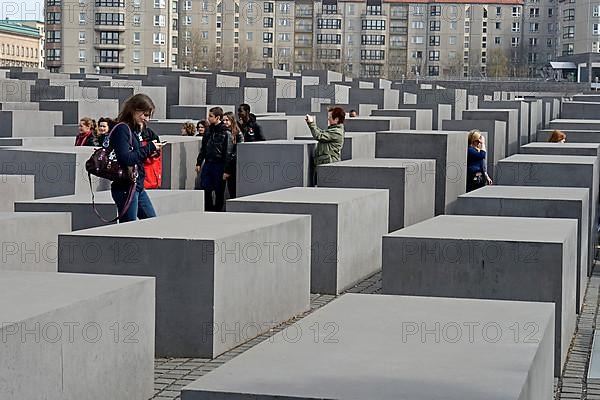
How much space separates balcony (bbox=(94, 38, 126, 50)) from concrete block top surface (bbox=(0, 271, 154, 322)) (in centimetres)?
11659

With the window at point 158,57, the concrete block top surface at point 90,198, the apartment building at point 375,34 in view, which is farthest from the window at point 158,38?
the concrete block top surface at point 90,198

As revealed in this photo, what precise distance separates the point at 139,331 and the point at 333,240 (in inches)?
171

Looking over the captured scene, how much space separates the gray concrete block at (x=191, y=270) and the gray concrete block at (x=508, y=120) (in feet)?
53.0

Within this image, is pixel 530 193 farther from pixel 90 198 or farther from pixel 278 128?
pixel 278 128

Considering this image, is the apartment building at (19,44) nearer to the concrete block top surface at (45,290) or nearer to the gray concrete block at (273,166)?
the gray concrete block at (273,166)

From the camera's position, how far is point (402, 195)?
1462 centimetres

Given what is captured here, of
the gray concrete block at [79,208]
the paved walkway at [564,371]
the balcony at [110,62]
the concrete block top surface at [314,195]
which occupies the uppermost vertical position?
the balcony at [110,62]

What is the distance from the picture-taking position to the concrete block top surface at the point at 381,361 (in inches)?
203

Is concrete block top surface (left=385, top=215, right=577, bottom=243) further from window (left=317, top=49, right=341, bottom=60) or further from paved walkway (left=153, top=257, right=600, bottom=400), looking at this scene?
window (left=317, top=49, right=341, bottom=60)

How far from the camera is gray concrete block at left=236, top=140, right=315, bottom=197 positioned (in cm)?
1578

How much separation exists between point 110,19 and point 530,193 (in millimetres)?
111934

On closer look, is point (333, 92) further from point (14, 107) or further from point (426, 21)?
point (426, 21)

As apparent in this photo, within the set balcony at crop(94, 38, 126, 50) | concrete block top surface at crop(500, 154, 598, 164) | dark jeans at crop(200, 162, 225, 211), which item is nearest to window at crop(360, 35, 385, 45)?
balcony at crop(94, 38, 126, 50)

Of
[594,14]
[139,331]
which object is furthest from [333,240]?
[594,14]
